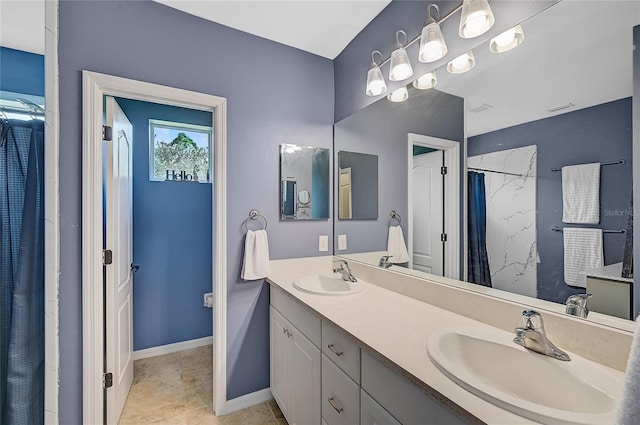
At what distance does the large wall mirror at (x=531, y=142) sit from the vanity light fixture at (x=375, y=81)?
0.67ft

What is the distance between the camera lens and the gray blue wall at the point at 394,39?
1.07 m

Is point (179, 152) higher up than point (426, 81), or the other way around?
point (426, 81)

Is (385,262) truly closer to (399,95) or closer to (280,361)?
(280,361)

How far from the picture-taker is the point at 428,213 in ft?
4.91

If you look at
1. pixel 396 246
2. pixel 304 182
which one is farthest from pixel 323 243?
pixel 396 246

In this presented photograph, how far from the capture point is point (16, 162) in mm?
1306

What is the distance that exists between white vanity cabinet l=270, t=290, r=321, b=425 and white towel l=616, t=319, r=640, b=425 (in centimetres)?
100

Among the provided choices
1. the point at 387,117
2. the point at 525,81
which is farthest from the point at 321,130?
the point at 525,81

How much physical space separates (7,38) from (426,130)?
212 cm

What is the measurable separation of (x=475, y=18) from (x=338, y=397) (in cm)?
161

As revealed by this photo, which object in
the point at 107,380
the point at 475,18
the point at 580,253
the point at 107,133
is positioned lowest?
the point at 107,380

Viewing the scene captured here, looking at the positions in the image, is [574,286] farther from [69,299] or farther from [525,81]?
[69,299]

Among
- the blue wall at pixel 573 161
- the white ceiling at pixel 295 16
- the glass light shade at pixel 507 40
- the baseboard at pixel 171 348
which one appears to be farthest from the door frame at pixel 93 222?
the blue wall at pixel 573 161

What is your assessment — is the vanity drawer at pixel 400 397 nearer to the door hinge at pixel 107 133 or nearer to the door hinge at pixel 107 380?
the door hinge at pixel 107 380
